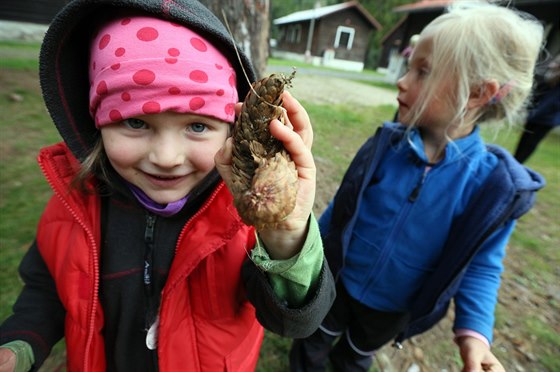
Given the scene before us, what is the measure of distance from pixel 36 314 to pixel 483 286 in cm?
248

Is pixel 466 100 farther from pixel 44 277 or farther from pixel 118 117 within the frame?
pixel 44 277

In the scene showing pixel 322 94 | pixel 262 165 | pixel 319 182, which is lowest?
pixel 319 182

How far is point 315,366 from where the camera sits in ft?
8.40

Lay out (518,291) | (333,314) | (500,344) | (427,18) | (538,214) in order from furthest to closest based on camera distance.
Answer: (427,18), (538,214), (518,291), (500,344), (333,314)

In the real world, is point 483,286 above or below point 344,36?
below

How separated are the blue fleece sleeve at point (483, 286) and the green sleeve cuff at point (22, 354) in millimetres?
2277

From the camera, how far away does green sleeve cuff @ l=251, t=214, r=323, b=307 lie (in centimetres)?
116

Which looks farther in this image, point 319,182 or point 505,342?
point 319,182

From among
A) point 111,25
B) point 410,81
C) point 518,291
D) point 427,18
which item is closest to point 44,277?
point 111,25

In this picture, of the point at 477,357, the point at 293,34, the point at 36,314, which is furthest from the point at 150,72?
the point at 293,34

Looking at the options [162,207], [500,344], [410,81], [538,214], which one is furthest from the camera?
[538,214]

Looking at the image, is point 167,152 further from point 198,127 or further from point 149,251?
point 149,251

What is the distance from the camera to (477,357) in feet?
5.57

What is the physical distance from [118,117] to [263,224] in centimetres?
80
